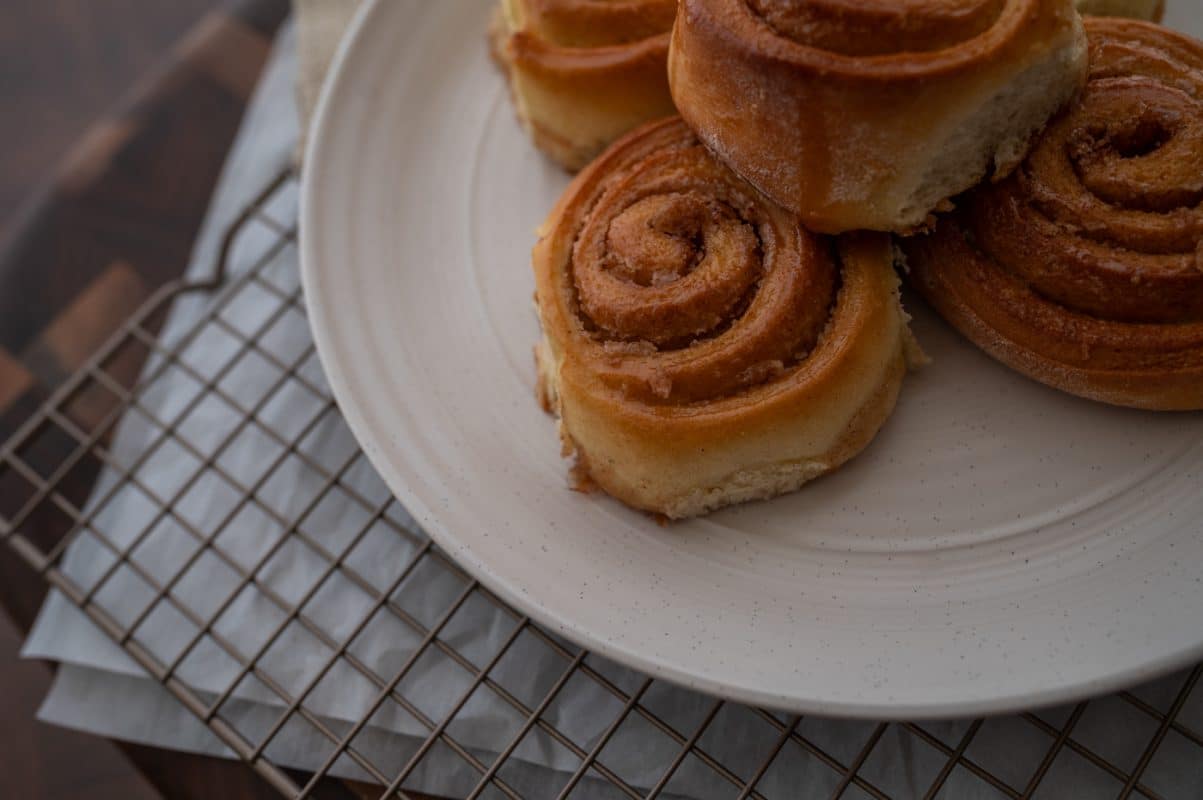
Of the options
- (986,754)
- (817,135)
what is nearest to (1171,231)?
(817,135)

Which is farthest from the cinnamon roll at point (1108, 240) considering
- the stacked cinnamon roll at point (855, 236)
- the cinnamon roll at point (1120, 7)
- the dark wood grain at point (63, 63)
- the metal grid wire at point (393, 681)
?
the dark wood grain at point (63, 63)

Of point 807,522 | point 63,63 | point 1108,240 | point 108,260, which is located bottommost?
point 807,522

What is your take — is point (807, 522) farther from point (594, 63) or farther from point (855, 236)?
point (594, 63)

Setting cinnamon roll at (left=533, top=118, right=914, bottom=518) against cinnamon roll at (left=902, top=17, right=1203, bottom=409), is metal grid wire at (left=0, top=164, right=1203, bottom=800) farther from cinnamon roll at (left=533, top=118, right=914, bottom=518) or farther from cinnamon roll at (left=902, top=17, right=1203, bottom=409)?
cinnamon roll at (left=902, top=17, right=1203, bottom=409)

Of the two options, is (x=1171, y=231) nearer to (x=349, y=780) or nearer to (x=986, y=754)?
(x=986, y=754)

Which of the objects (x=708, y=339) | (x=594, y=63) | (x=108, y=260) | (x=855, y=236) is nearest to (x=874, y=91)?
(x=855, y=236)
